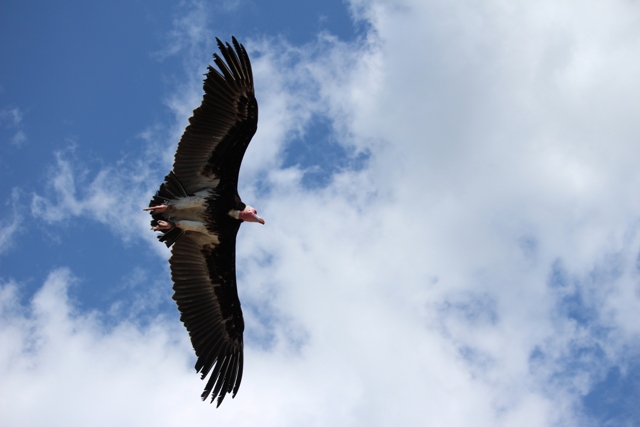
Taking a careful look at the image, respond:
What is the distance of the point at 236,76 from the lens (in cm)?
1577

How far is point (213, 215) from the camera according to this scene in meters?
17.0

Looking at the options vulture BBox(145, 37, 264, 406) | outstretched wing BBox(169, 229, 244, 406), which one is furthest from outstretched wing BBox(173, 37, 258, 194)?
outstretched wing BBox(169, 229, 244, 406)

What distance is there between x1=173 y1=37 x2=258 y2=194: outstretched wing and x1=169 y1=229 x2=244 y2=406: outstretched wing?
1.67 meters

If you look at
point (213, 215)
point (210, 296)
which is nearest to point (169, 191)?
point (213, 215)

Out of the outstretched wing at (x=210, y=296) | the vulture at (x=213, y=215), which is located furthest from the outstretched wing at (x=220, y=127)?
the outstretched wing at (x=210, y=296)

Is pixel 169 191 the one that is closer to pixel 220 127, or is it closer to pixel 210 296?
pixel 220 127

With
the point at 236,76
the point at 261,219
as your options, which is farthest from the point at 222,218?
the point at 236,76

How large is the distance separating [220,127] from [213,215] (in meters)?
2.17

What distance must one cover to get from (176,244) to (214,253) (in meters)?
0.96

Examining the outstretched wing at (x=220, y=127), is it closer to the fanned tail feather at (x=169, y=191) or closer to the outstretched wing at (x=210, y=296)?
the fanned tail feather at (x=169, y=191)

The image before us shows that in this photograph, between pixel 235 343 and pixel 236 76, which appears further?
pixel 235 343

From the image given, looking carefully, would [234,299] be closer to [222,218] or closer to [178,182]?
[222,218]

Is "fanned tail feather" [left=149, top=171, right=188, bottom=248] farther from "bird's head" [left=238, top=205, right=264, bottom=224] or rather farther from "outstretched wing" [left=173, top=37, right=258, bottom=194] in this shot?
"bird's head" [left=238, top=205, right=264, bottom=224]

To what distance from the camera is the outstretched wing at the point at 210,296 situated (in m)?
17.4
